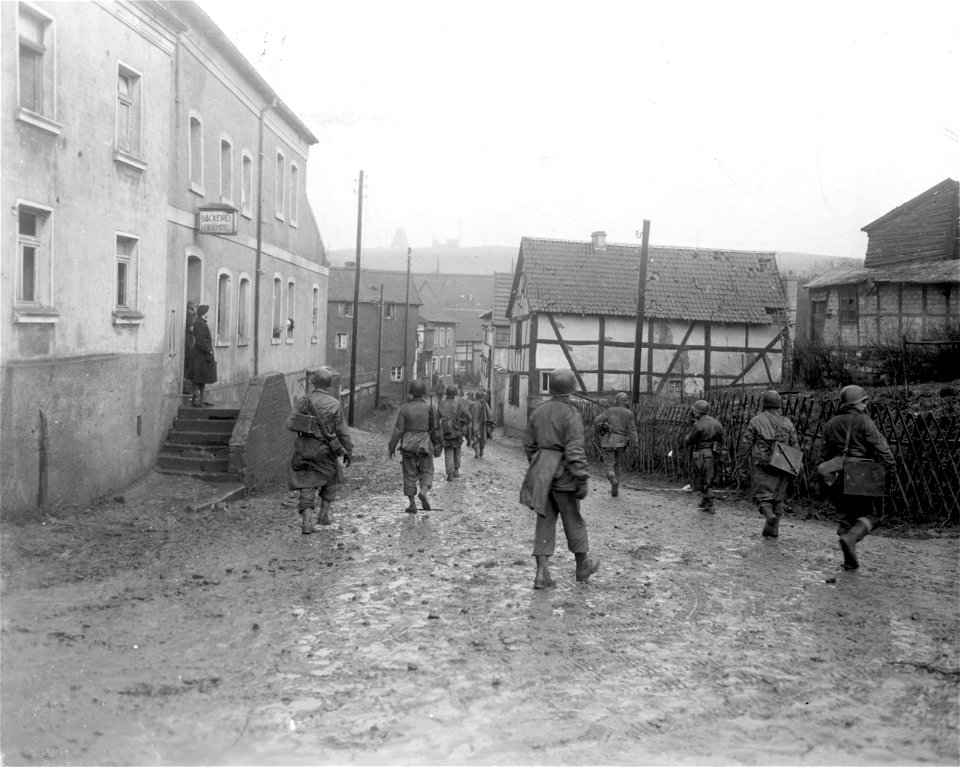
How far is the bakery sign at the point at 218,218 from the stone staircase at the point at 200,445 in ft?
9.77

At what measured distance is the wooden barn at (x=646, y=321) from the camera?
104ft

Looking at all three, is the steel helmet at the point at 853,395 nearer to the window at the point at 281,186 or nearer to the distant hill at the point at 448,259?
the window at the point at 281,186

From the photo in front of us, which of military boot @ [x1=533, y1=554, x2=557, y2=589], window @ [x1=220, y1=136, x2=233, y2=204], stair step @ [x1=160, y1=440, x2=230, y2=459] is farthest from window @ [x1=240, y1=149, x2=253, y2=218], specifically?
military boot @ [x1=533, y1=554, x2=557, y2=589]

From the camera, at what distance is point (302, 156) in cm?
2462

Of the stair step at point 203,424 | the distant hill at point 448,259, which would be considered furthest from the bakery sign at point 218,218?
the distant hill at point 448,259

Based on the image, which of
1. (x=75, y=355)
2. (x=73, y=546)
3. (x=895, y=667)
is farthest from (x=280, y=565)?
(x=895, y=667)

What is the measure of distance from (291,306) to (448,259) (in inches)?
5453

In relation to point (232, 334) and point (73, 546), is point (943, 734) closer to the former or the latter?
point (73, 546)

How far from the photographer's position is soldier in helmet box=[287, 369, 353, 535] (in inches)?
386

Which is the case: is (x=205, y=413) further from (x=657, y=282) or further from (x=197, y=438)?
(x=657, y=282)

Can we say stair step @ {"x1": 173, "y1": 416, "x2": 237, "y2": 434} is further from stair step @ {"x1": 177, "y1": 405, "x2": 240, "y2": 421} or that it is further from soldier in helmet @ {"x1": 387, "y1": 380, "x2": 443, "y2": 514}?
soldier in helmet @ {"x1": 387, "y1": 380, "x2": 443, "y2": 514}

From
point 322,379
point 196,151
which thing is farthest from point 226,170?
point 322,379

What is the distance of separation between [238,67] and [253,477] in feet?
29.8

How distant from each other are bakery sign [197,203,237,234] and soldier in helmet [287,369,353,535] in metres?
6.10
